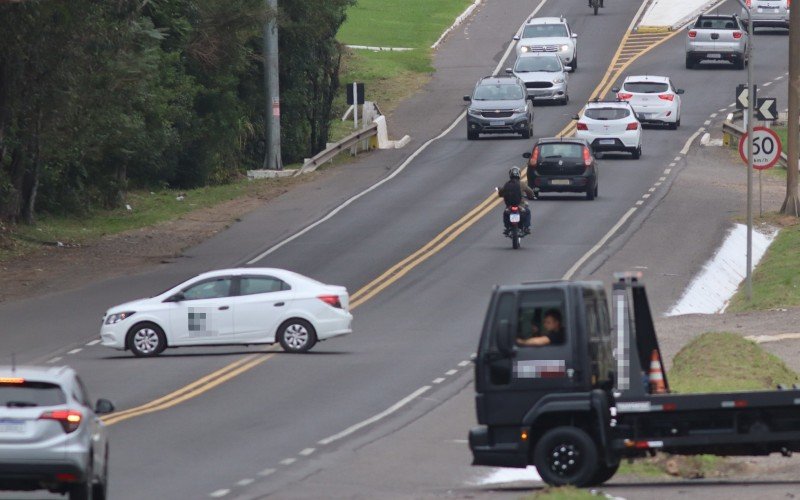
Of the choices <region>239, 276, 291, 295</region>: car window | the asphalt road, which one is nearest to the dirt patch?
the asphalt road

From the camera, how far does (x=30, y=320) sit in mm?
28734

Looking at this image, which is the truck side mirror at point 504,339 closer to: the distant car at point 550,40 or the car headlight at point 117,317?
the car headlight at point 117,317

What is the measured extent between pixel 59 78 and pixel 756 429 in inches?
919

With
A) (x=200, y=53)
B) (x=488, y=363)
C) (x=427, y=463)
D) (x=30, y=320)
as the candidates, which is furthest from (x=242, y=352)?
(x=200, y=53)

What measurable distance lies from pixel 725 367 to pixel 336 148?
31622 mm

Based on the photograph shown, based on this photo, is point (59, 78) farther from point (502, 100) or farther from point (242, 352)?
point (502, 100)

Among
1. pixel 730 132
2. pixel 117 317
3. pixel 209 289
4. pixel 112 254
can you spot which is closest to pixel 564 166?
pixel 730 132

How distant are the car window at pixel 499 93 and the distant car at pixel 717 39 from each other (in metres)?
14.7

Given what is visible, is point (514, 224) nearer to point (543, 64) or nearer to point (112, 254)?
point (112, 254)

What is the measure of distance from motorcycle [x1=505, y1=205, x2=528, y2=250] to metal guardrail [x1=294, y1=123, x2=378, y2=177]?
1390cm

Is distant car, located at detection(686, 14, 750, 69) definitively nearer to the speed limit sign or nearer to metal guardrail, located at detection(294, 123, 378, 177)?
metal guardrail, located at detection(294, 123, 378, 177)

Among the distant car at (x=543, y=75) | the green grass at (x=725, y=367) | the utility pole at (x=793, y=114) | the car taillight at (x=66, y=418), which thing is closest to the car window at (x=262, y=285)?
the green grass at (x=725, y=367)

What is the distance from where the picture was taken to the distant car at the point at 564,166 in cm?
4172

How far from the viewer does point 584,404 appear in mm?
15281
